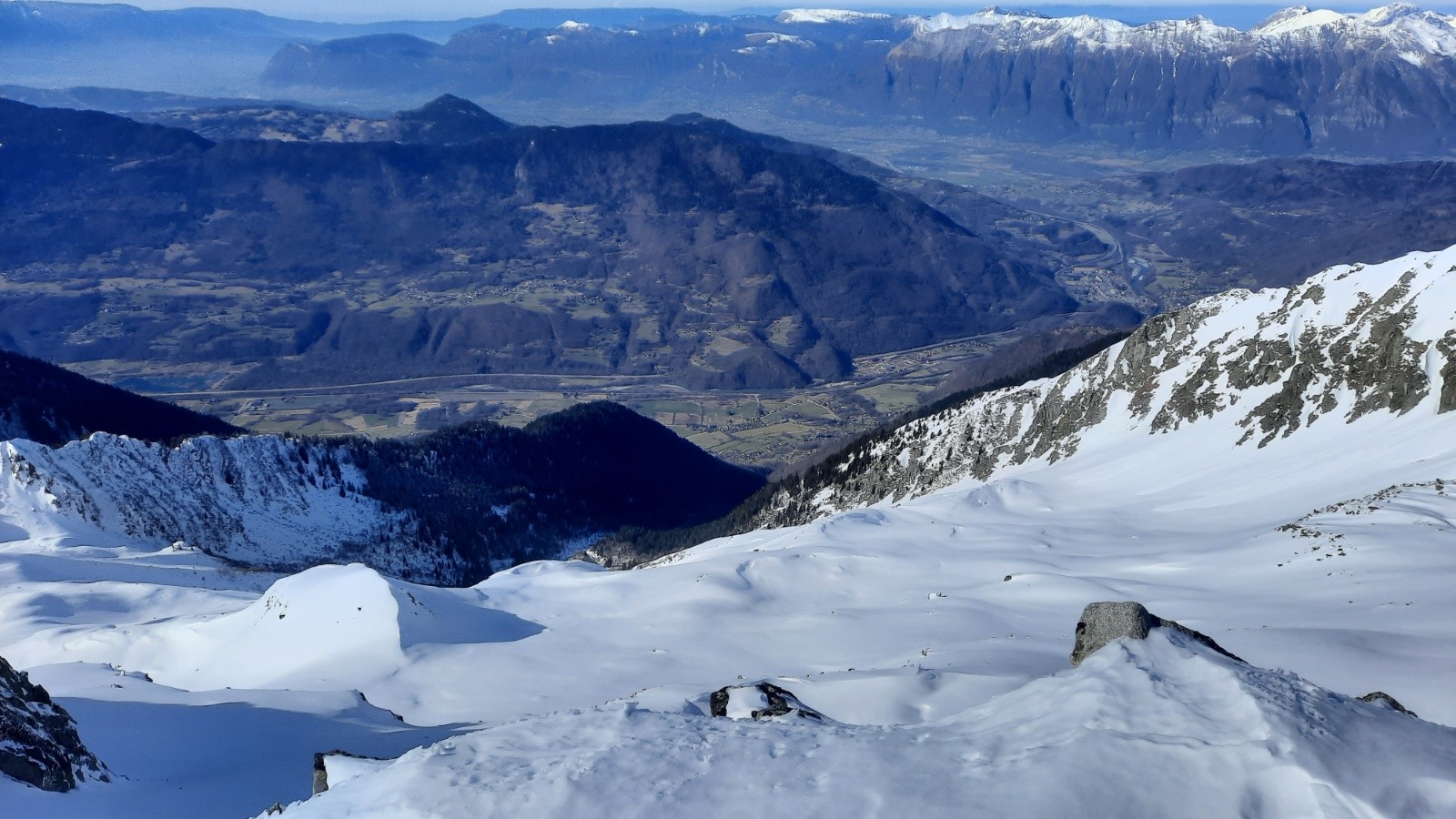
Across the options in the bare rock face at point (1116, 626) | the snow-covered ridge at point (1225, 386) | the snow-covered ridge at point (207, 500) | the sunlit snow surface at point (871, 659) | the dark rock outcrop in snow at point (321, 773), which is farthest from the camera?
the snow-covered ridge at point (207, 500)

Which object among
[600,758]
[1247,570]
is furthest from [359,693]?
[1247,570]

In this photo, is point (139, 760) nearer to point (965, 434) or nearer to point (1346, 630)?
point (1346, 630)

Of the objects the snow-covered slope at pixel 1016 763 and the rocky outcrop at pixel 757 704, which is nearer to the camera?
the snow-covered slope at pixel 1016 763

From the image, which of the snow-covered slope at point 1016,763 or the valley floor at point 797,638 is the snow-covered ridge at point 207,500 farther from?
the snow-covered slope at point 1016,763

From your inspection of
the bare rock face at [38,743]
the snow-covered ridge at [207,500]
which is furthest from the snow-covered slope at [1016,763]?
the snow-covered ridge at [207,500]

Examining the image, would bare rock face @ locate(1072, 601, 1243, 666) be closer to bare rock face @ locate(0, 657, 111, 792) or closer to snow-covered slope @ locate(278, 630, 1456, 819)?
snow-covered slope @ locate(278, 630, 1456, 819)

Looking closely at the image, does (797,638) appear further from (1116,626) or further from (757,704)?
(1116,626)
